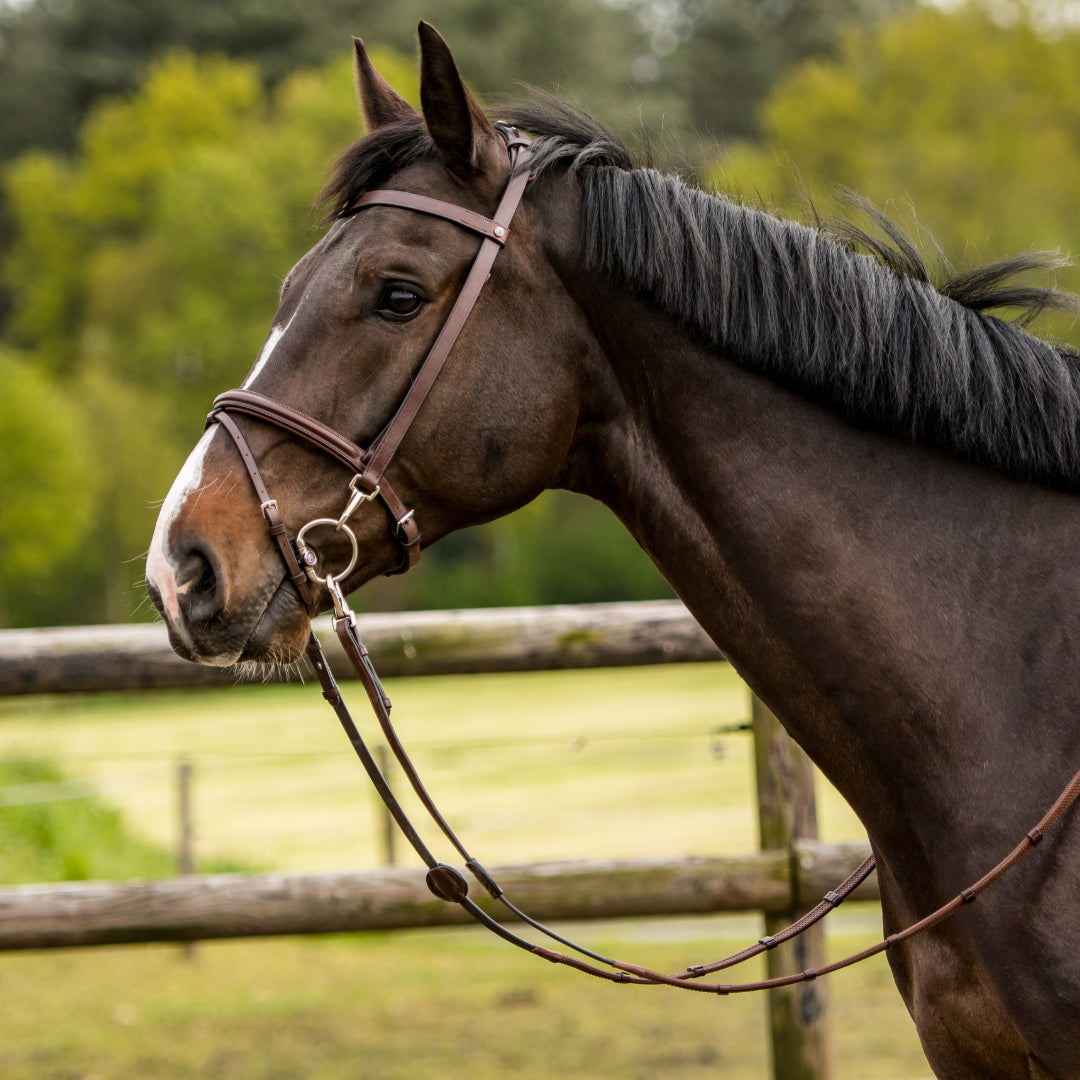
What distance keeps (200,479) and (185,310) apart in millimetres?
33095

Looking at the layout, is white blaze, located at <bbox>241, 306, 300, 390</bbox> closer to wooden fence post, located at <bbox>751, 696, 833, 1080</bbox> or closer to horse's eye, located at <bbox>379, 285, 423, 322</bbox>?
horse's eye, located at <bbox>379, 285, 423, 322</bbox>

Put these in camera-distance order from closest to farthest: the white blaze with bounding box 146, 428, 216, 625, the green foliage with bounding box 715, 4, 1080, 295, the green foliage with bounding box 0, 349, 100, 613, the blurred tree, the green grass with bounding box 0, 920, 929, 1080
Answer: the white blaze with bounding box 146, 428, 216, 625 < the green grass with bounding box 0, 920, 929, 1080 < the green foliage with bounding box 0, 349, 100, 613 < the green foliage with bounding box 715, 4, 1080, 295 < the blurred tree

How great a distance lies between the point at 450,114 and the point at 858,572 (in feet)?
3.49

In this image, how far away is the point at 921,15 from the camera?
3725 centimetres

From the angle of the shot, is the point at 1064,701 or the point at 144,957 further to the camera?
the point at 144,957

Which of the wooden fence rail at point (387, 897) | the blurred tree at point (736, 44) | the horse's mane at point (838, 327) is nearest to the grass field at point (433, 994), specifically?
the wooden fence rail at point (387, 897)

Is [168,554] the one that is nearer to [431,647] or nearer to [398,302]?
[398,302]

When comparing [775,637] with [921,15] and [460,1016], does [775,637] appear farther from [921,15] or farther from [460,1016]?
[921,15]

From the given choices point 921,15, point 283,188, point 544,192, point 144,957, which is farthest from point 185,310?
point 544,192

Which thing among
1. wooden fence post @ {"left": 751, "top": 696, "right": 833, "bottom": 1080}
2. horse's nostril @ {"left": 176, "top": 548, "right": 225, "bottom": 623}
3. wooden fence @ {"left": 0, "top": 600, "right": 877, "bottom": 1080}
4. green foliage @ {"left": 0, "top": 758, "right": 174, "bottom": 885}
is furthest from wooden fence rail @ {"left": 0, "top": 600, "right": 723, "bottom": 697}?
green foliage @ {"left": 0, "top": 758, "right": 174, "bottom": 885}

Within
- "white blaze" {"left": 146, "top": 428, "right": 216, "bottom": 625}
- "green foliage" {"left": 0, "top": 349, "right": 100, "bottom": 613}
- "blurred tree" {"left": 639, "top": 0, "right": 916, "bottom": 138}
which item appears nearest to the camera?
"white blaze" {"left": 146, "top": 428, "right": 216, "bottom": 625}

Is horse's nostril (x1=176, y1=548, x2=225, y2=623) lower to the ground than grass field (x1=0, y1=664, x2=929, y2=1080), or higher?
higher

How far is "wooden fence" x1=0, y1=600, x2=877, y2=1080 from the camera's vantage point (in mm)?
3531

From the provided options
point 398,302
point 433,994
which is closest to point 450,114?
point 398,302
